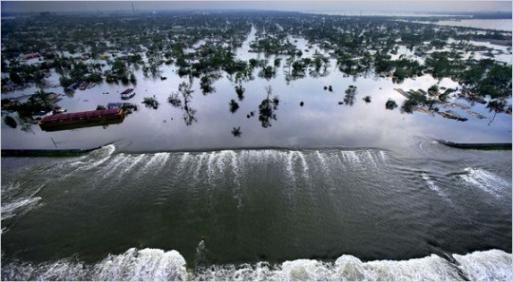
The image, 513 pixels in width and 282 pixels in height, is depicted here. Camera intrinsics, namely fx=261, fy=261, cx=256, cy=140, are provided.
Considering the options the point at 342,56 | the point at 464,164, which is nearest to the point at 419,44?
the point at 342,56

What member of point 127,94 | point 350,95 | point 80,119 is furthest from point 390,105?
point 80,119

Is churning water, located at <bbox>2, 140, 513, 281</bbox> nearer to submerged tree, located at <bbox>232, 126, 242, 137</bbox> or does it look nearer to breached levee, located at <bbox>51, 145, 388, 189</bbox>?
breached levee, located at <bbox>51, 145, 388, 189</bbox>

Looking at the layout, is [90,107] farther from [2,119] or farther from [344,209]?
[344,209]

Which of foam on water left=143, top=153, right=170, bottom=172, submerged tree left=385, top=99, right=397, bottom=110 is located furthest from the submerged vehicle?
submerged tree left=385, top=99, right=397, bottom=110

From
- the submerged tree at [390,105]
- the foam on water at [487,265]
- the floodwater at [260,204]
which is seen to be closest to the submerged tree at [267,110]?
the floodwater at [260,204]

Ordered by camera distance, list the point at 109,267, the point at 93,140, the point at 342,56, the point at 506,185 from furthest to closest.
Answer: the point at 342,56
the point at 93,140
the point at 506,185
the point at 109,267

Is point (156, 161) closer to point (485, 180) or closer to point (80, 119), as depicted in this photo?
point (80, 119)
